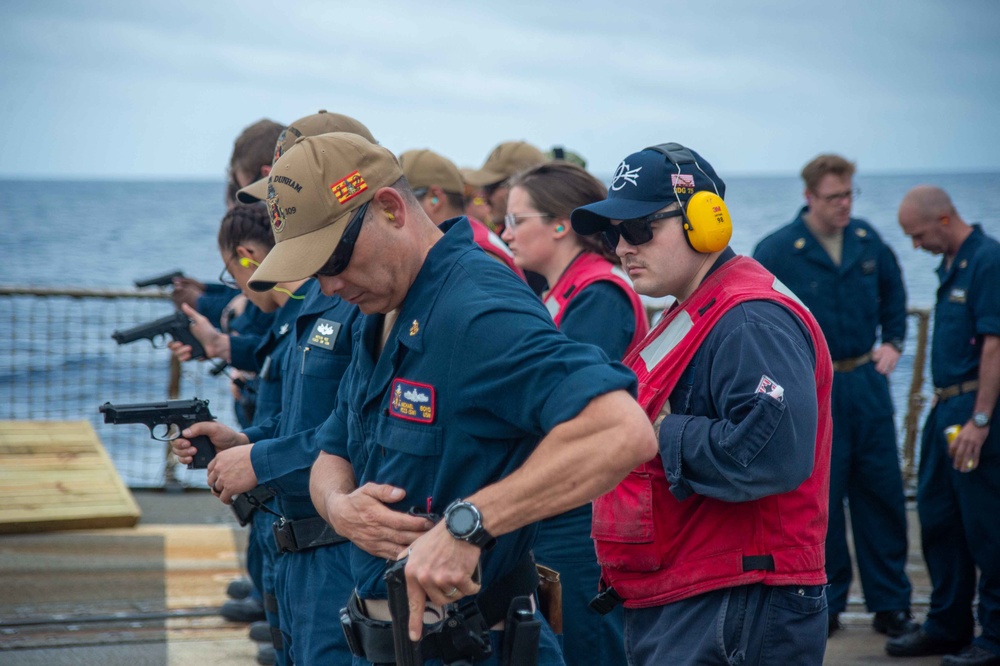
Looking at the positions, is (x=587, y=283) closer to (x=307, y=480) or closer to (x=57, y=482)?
(x=307, y=480)

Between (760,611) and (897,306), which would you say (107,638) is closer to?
(760,611)

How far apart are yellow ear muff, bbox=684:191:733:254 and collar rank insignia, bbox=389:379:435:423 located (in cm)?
98

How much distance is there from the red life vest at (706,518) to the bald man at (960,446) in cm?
258

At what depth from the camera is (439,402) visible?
6.84 feet

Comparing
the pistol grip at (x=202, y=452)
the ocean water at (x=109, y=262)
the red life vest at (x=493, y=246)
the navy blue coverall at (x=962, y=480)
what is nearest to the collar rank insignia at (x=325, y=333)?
the pistol grip at (x=202, y=452)

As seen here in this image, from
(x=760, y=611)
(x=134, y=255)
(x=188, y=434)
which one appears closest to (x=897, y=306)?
(x=760, y=611)

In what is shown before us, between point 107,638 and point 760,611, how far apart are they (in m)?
3.67

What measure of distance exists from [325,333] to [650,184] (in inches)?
42.4

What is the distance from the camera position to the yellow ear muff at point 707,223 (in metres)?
2.68

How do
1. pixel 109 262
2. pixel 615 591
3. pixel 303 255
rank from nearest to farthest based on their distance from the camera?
pixel 303 255, pixel 615 591, pixel 109 262

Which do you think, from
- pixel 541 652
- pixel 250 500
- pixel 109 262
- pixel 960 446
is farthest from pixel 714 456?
pixel 109 262

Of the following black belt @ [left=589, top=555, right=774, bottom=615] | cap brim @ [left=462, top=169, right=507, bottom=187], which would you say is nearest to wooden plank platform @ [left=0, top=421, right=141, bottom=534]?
cap brim @ [left=462, top=169, right=507, bottom=187]

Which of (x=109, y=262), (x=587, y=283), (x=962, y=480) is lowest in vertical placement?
(x=109, y=262)

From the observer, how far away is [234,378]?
197 inches
